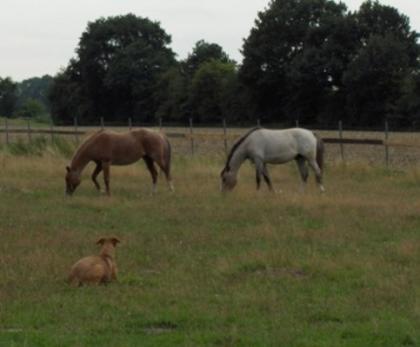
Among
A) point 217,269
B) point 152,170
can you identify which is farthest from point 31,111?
point 217,269

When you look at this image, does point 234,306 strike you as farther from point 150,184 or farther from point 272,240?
point 150,184

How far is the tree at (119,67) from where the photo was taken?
82250 mm

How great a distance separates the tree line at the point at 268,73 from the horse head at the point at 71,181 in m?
37.2

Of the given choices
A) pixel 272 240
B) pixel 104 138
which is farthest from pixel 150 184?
pixel 272 240

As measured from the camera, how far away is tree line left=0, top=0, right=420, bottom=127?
56.8 m

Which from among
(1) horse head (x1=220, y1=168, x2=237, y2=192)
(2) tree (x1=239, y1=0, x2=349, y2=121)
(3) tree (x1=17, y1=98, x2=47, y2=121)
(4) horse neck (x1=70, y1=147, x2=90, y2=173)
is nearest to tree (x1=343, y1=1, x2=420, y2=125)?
(2) tree (x1=239, y1=0, x2=349, y2=121)

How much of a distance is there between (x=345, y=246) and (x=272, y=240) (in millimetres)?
1055

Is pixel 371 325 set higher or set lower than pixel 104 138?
lower

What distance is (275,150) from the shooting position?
18.2m

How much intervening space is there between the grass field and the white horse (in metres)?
0.82

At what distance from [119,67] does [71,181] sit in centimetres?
6644

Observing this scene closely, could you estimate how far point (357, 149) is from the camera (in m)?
33.7

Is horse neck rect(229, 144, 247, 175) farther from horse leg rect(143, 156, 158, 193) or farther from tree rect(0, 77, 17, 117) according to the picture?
tree rect(0, 77, 17, 117)

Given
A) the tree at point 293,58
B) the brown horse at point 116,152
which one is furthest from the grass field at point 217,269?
the tree at point 293,58
